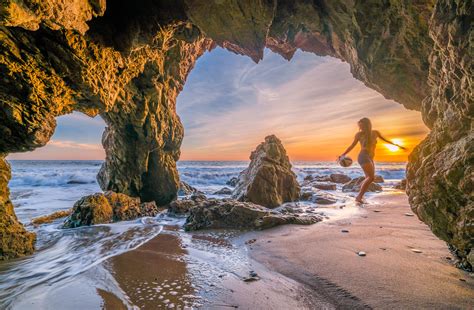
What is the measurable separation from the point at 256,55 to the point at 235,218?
437 centimetres

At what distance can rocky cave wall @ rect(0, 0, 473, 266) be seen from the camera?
2.37 meters

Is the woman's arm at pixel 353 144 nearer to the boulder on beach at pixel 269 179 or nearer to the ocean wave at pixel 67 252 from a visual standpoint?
the boulder on beach at pixel 269 179

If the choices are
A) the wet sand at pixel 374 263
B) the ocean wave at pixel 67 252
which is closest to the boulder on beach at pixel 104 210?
the ocean wave at pixel 67 252

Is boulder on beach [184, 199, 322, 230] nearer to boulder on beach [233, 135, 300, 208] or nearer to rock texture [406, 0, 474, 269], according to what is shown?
boulder on beach [233, 135, 300, 208]

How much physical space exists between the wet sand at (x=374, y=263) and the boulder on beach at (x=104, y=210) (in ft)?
14.5

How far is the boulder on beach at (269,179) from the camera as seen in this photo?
785cm

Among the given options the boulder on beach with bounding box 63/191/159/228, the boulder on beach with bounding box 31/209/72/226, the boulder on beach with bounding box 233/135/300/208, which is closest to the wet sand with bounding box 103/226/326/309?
the boulder on beach with bounding box 63/191/159/228

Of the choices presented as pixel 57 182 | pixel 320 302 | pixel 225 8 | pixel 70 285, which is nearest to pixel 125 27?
pixel 225 8

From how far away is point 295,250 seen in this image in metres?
3.49

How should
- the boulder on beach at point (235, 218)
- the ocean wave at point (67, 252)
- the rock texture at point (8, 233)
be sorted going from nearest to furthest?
1. the ocean wave at point (67, 252)
2. the rock texture at point (8, 233)
3. the boulder on beach at point (235, 218)

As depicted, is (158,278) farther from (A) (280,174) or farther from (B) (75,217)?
(A) (280,174)

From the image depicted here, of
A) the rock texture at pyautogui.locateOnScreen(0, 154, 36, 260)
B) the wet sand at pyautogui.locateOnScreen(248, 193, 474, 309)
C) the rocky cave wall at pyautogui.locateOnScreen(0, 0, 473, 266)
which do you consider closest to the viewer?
the wet sand at pyautogui.locateOnScreen(248, 193, 474, 309)

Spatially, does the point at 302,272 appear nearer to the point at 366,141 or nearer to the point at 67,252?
the point at 67,252

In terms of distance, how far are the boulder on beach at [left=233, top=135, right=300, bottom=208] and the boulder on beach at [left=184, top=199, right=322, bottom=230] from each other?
218 cm
